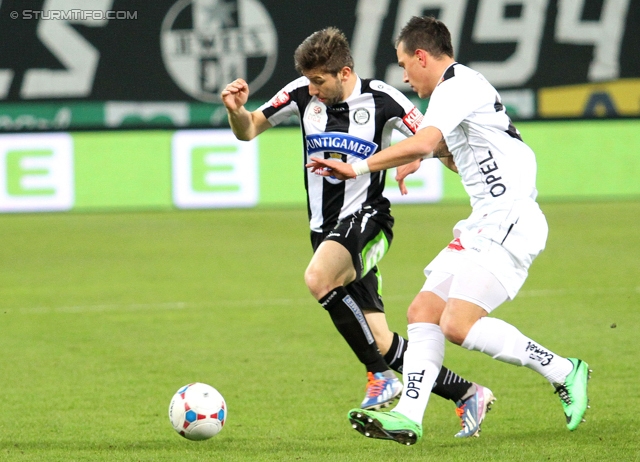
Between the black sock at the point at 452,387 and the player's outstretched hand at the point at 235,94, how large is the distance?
5.15 ft

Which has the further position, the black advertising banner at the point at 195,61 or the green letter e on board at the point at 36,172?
the black advertising banner at the point at 195,61

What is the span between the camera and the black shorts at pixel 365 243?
17.4 feet

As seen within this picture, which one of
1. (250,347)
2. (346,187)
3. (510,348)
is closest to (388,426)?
(510,348)

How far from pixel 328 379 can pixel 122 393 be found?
116 centimetres

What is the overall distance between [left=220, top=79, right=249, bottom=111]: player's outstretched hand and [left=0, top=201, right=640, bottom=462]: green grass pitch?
1.51m

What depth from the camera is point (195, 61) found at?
1834cm

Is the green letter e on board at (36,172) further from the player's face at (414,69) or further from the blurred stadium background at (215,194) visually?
the player's face at (414,69)

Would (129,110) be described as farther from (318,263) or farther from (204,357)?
(318,263)

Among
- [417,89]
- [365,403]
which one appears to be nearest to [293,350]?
[365,403]

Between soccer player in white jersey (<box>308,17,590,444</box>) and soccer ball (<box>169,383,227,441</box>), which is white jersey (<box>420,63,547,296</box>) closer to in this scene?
soccer player in white jersey (<box>308,17,590,444</box>)

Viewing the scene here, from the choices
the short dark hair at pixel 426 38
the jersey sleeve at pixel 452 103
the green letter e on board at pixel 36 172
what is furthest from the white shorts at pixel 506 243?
the green letter e on board at pixel 36 172

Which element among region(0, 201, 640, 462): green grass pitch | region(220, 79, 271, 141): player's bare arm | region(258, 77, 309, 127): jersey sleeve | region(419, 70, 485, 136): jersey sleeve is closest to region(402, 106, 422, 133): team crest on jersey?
region(258, 77, 309, 127): jersey sleeve

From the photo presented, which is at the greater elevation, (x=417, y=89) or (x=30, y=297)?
(x=417, y=89)

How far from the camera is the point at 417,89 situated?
4504 mm
